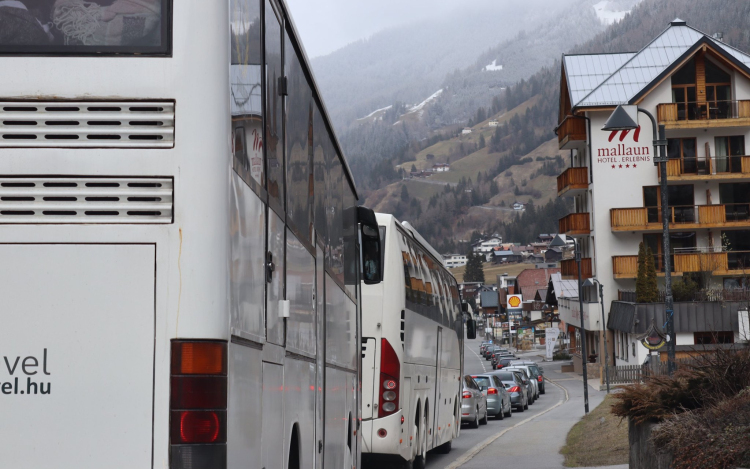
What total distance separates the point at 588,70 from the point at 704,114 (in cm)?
841

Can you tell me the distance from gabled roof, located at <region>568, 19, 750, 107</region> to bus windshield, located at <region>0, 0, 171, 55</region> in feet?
174

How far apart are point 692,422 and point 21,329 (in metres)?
7.54

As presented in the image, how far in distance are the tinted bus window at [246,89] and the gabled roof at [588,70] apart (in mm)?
54412

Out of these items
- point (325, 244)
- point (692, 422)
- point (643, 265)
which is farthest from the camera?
point (643, 265)

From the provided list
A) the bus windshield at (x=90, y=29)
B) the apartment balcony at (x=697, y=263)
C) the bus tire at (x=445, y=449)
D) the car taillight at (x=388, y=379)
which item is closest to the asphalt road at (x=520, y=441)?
the bus tire at (x=445, y=449)

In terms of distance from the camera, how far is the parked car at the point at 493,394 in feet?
111

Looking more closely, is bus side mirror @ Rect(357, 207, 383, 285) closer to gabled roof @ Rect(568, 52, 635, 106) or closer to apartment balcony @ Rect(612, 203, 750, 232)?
apartment balcony @ Rect(612, 203, 750, 232)

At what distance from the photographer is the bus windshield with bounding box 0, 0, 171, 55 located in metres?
4.08

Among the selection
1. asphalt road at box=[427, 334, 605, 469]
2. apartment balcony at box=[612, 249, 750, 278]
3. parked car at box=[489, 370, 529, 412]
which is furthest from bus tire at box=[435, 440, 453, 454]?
apartment balcony at box=[612, 249, 750, 278]

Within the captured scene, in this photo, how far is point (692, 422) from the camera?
975 centimetres

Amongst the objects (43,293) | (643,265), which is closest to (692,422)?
(43,293)

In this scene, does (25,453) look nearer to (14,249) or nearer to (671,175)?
(14,249)

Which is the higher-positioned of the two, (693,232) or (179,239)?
(693,232)

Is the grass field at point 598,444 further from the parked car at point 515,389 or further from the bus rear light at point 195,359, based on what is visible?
the parked car at point 515,389
